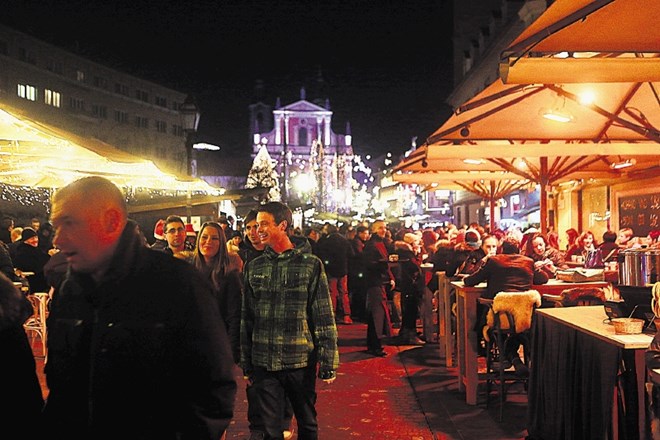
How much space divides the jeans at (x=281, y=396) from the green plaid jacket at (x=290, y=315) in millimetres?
72

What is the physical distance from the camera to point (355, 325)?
14781 mm

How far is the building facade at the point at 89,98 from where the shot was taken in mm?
49219

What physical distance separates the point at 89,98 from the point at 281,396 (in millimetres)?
58590

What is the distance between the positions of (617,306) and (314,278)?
213 cm

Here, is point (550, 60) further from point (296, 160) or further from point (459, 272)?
point (296, 160)

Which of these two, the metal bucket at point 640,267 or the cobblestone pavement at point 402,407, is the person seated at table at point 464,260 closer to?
the cobblestone pavement at point 402,407

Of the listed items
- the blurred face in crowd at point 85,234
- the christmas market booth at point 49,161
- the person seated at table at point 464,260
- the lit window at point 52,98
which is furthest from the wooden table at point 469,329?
the lit window at point 52,98

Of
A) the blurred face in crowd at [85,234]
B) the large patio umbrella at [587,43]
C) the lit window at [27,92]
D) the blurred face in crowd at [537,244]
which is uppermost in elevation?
the lit window at [27,92]

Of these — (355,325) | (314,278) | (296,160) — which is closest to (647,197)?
(355,325)

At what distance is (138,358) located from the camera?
229 cm

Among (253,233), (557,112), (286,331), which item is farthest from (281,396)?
(557,112)

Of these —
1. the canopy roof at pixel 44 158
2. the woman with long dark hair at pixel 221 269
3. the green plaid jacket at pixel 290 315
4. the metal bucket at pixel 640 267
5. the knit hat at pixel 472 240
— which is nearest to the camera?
the green plaid jacket at pixel 290 315

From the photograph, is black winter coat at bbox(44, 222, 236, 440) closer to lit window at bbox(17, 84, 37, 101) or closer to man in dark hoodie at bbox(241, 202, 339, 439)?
man in dark hoodie at bbox(241, 202, 339, 439)

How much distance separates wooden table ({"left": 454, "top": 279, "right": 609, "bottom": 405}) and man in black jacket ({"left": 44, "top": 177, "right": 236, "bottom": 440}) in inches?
228
